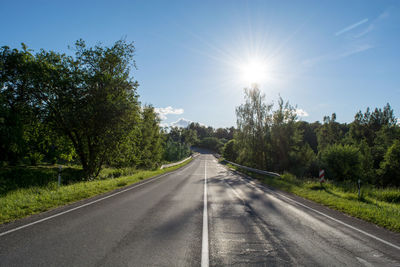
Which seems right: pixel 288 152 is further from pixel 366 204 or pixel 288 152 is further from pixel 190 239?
pixel 190 239

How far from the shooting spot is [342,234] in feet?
16.8

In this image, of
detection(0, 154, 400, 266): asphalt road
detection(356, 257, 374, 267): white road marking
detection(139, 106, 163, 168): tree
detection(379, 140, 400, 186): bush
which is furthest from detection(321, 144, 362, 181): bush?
detection(356, 257, 374, 267): white road marking

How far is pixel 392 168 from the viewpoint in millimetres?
34000

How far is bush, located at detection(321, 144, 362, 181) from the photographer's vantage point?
32125 millimetres

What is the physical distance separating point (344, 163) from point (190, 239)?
36.3 m

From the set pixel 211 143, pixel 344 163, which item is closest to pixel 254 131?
pixel 344 163

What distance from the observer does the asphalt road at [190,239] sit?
3480 mm

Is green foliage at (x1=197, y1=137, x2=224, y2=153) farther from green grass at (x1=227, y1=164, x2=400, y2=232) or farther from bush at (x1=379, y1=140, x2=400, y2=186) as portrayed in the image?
green grass at (x1=227, y1=164, x2=400, y2=232)

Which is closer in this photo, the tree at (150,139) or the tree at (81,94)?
the tree at (81,94)

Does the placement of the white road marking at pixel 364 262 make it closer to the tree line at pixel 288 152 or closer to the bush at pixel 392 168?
the tree line at pixel 288 152

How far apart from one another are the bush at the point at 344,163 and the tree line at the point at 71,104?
104ft

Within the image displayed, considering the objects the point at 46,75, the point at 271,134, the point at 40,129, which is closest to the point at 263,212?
the point at 46,75

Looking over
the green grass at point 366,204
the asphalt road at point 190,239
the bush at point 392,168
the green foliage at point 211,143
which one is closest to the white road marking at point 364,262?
the asphalt road at point 190,239

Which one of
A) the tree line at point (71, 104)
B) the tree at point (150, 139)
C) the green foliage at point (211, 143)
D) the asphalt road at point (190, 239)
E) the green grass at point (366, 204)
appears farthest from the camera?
the green foliage at point (211, 143)
